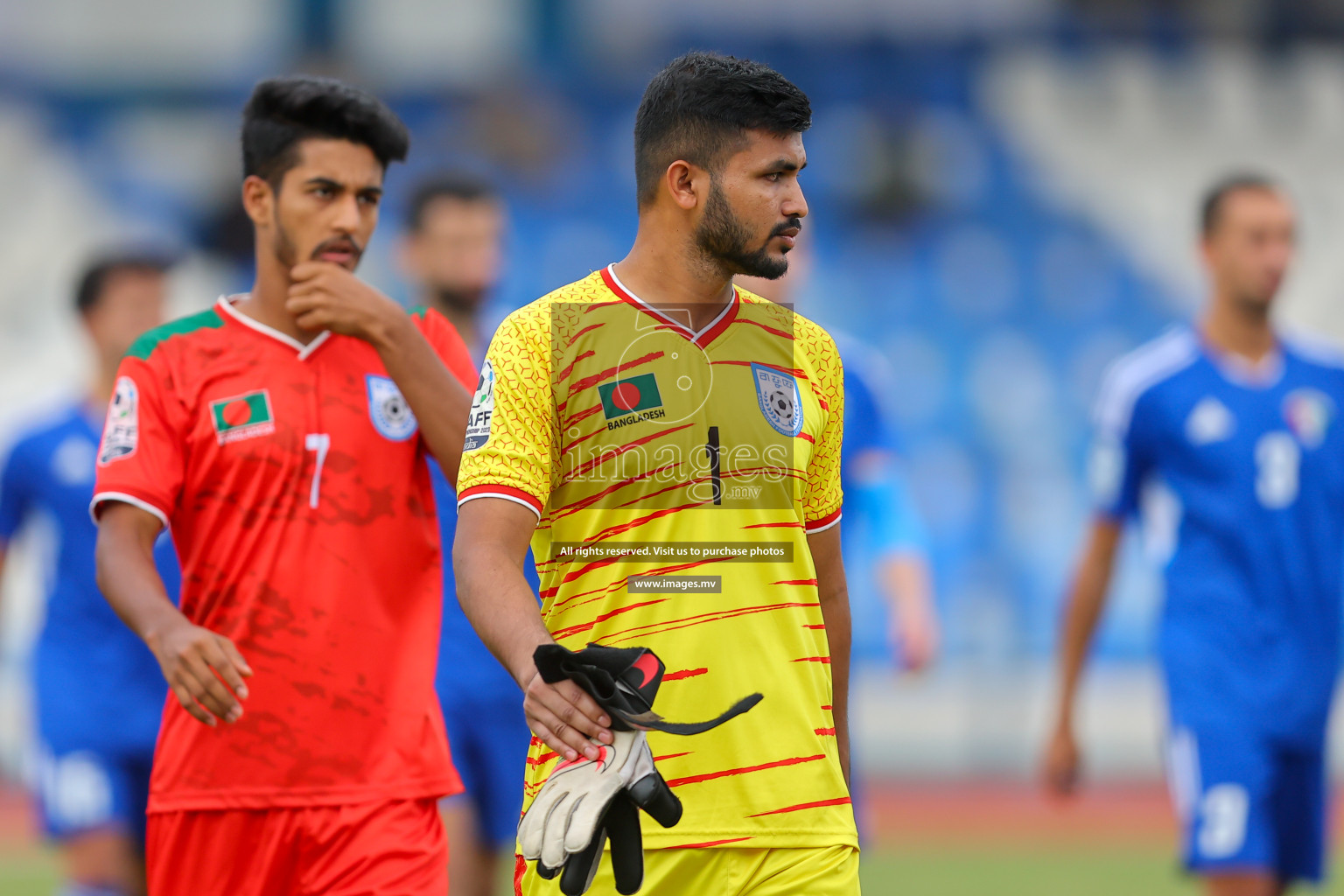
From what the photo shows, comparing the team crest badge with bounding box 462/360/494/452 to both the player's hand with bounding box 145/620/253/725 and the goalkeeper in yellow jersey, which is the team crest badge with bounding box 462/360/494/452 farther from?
the player's hand with bounding box 145/620/253/725

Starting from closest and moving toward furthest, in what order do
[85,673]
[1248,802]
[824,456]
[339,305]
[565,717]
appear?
1. [565,717]
2. [824,456]
3. [339,305]
4. [1248,802]
5. [85,673]

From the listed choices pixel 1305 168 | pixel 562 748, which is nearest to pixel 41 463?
pixel 562 748

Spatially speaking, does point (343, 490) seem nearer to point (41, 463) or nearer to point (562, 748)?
point (562, 748)

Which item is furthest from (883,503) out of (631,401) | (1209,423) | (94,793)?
(631,401)

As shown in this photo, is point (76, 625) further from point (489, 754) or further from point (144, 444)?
point (144, 444)

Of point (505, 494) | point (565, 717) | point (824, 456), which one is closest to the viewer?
point (565, 717)

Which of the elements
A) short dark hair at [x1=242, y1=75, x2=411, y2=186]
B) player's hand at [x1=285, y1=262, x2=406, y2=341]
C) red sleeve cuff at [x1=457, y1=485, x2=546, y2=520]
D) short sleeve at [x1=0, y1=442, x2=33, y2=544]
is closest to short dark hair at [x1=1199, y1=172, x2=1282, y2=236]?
short dark hair at [x1=242, y1=75, x2=411, y2=186]

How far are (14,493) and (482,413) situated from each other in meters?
4.14

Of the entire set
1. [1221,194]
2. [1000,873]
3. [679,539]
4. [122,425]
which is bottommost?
[1000,873]

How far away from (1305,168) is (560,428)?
17304mm

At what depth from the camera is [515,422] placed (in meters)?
3.02

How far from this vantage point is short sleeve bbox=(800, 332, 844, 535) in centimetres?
338

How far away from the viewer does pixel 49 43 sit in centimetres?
1877

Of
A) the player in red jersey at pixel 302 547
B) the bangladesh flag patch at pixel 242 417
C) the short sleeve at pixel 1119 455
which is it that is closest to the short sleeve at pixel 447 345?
the player in red jersey at pixel 302 547
